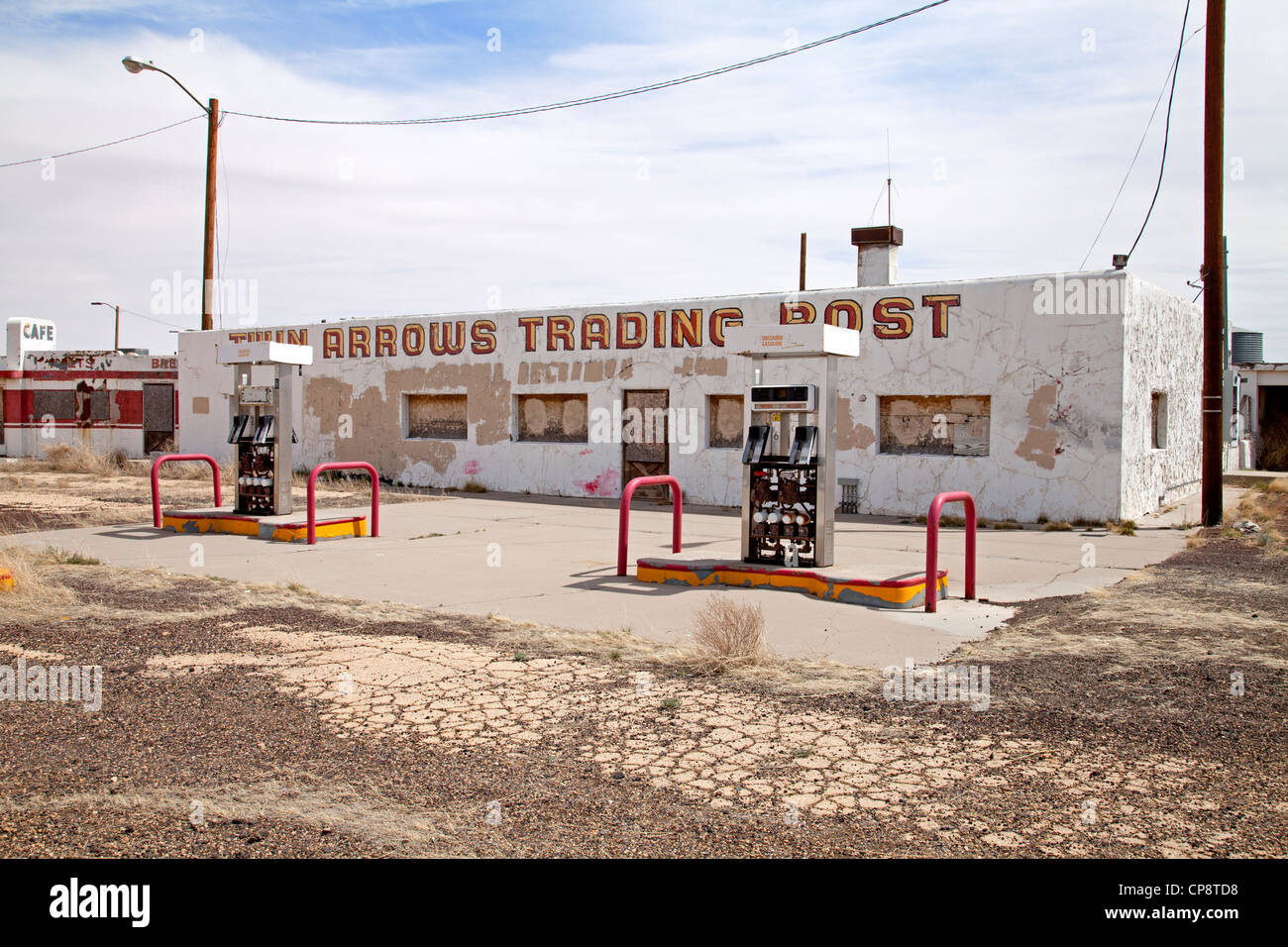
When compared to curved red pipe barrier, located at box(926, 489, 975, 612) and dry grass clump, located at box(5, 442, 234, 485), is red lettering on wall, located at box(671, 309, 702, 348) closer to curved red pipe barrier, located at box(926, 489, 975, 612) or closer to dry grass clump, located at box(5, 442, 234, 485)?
curved red pipe barrier, located at box(926, 489, 975, 612)

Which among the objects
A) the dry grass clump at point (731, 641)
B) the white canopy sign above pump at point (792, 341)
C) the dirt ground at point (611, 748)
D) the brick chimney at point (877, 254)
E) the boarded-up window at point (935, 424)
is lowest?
the dirt ground at point (611, 748)

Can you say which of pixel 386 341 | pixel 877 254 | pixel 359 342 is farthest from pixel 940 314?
pixel 359 342

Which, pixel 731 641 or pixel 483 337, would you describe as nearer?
pixel 731 641

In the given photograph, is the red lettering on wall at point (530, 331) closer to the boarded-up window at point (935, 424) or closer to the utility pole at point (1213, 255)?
the boarded-up window at point (935, 424)

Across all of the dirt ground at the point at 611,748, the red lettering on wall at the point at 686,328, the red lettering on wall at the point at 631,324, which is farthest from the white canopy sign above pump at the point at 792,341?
the red lettering on wall at the point at 631,324

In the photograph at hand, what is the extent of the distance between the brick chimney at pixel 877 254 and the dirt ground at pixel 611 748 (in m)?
13.0

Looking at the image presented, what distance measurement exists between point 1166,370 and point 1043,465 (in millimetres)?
4155

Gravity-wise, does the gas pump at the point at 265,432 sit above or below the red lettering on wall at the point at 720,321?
below

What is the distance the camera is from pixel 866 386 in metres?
17.6

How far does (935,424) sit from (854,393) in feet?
4.64

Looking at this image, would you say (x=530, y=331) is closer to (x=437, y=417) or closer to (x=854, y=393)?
(x=437, y=417)

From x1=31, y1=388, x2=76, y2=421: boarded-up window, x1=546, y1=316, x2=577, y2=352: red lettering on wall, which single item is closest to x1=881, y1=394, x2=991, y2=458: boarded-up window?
x1=546, y1=316, x2=577, y2=352: red lettering on wall

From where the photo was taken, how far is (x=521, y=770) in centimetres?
462

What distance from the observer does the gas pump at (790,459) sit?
9.76 metres
